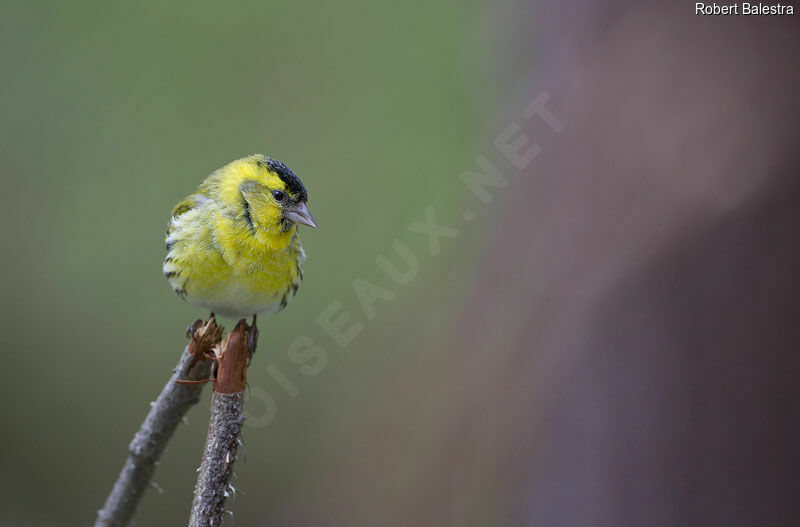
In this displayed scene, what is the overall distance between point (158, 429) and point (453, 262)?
1941mm

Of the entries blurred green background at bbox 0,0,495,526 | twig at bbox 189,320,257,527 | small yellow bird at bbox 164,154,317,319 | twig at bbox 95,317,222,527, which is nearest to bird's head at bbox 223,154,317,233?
small yellow bird at bbox 164,154,317,319

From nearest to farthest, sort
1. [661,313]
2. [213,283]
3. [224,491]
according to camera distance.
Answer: [224,491] → [661,313] → [213,283]

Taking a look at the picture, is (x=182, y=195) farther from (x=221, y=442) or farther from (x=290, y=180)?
(x=221, y=442)

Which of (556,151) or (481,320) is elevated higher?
(556,151)

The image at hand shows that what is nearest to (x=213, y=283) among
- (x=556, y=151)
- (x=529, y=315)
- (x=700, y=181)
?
(x=529, y=315)

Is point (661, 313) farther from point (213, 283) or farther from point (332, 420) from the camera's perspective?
point (332, 420)

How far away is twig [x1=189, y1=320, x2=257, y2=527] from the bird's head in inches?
19.6

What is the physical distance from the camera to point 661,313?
1334 mm

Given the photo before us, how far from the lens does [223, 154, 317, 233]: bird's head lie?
5.11 ft

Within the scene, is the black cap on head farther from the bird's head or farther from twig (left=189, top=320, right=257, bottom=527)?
twig (left=189, top=320, right=257, bottom=527)

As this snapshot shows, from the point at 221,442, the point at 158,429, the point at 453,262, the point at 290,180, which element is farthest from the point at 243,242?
the point at 453,262

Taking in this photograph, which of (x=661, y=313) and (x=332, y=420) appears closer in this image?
(x=661, y=313)

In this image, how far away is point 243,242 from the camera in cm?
156

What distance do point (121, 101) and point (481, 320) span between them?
217 cm
